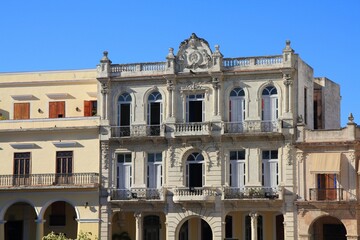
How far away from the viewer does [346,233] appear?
4894 centimetres

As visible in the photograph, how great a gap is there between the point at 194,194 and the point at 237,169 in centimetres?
287

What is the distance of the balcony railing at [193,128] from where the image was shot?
164 ft

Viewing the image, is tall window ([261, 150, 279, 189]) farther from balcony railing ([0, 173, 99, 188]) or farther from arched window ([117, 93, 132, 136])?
balcony railing ([0, 173, 99, 188])

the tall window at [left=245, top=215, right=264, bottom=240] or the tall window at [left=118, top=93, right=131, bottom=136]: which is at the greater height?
the tall window at [left=118, top=93, right=131, bottom=136]

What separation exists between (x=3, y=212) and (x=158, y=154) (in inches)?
403

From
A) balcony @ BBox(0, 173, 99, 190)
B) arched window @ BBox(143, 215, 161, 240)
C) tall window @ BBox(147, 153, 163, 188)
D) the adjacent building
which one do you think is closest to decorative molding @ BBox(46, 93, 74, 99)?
the adjacent building

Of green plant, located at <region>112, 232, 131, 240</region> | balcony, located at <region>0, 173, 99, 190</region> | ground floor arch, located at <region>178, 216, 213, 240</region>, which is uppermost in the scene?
balcony, located at <region>0, 173, 99, 190</region>

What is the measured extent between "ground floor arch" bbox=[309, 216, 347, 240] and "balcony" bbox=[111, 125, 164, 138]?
34.8 ft

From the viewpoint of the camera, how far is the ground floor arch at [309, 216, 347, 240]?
50344 mm

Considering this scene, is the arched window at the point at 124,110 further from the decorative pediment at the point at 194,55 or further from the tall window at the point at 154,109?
the decorative pediment at the point at 194,55

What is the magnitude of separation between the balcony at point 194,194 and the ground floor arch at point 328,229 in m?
6.27

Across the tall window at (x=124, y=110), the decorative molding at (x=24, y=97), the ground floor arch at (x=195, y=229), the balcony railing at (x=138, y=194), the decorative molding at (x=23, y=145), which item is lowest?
the ground floor arch at (x=195, y=229)

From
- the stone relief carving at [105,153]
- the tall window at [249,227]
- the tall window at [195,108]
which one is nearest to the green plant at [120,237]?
the stone relief carving at [105,153]

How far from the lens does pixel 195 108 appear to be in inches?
2014
